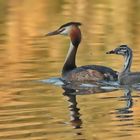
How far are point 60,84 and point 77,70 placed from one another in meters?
0.72

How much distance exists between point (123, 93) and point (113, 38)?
8503 millimetres

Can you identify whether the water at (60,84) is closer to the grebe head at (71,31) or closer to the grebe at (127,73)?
the grebe at (127,73)

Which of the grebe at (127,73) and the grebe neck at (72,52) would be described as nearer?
the grebe at (127,73)

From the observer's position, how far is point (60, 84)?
17734 mm

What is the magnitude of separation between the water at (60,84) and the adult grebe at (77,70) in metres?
0.29

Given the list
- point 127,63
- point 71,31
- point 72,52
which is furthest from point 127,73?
point 71,31

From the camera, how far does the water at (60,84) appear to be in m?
12.9

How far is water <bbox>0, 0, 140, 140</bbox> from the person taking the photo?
12.9 metres

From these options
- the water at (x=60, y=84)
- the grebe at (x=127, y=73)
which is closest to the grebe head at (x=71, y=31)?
the water at (x=60, y=84)

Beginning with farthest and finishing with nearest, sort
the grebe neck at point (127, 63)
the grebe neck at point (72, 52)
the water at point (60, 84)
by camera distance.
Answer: the grebe neck at point (72, 52)
the grebe neck at point (127, 63)
the water at point (60, 84)

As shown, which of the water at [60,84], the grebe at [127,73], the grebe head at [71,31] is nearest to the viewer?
the water at [60,84]

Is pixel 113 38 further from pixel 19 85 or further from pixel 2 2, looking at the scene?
pixel 2 2

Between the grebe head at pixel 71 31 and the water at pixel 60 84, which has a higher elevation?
the grebe head at pixel 71 31

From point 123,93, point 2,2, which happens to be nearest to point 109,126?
point 123,93
